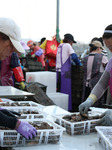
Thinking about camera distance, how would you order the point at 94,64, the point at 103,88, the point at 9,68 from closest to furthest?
the point at 103,88, the point at 9,68, the point at 94,64

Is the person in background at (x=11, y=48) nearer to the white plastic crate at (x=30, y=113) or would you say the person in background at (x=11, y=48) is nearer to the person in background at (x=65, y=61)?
the white plastic crate at (x=30, y=113)

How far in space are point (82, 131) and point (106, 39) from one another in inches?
35.5

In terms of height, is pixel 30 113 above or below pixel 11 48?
below

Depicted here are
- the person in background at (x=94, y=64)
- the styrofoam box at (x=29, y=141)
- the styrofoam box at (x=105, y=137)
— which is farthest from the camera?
the person in background at (x=94, y=64)

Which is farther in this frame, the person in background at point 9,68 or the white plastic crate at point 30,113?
the person in background at point 9,68

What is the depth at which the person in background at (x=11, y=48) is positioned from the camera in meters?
1.61

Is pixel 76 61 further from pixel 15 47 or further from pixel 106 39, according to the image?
pixel 15 47

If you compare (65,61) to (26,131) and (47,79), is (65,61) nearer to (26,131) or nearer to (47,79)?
(47,79)

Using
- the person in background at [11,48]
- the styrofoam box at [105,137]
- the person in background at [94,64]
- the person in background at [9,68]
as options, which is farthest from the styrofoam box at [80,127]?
the person in background at [94,64]

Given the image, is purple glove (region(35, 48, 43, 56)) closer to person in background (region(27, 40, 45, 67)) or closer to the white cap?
person in background (region(27, 40, 45, 67))

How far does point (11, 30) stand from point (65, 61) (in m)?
4.13

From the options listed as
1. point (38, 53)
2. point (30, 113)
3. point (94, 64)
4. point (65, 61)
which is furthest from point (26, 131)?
point (38, 53)

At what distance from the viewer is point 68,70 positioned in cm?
587

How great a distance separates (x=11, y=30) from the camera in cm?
173
